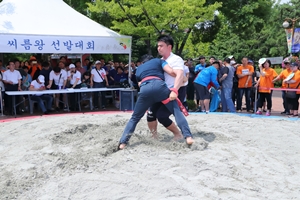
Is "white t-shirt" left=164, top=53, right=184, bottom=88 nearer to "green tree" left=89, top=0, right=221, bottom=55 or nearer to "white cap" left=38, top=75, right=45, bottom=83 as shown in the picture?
"white cap" left=38, top=75, right=45, bottom=83

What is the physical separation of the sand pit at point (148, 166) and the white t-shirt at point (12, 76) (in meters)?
4.08

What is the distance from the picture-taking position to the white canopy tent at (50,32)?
9.79 metres

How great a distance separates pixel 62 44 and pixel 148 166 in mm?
7009

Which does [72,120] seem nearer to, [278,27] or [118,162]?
[118,162]

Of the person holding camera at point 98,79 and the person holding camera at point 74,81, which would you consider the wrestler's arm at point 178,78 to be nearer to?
the person holding camera at point 74,81

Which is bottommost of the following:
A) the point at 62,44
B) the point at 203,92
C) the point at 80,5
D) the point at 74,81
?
the point at 203,92

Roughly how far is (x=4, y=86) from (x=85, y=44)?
8.38 ft

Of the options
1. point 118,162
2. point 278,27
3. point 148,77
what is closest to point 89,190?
point 118,162

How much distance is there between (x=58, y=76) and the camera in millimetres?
10562

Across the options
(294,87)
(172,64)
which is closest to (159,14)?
(294,87)

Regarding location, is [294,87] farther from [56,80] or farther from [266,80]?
[56,80]

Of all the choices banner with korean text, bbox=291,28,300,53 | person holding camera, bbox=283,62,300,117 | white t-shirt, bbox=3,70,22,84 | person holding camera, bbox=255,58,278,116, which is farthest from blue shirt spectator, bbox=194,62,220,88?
banner with korean text, bbox=291,28,300,53

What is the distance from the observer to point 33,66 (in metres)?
12.0

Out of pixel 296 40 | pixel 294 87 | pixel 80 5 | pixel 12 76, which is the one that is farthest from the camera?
pixel 296 40
